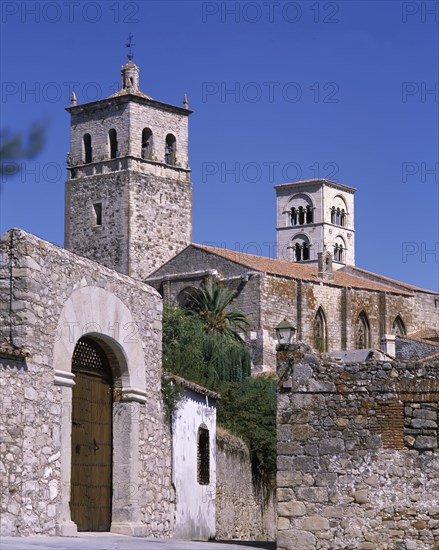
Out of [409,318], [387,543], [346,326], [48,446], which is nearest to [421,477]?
[387,543]

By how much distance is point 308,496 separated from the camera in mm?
15906

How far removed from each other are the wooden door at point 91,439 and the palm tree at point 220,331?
2395cm

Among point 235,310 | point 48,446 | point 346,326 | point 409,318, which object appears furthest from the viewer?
point 409,318

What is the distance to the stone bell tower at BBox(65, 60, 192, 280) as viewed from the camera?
234 feet

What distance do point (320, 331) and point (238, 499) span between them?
1572 inches

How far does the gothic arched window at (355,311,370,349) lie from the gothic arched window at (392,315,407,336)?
188 centimetres

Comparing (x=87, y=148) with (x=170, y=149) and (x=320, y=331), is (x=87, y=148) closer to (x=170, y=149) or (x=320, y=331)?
(x=170, y=149)

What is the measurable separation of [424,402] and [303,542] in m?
2.14

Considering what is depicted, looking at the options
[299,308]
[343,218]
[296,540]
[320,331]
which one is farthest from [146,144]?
[296,540]

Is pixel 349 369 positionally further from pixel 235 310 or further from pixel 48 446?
pixel 235 310

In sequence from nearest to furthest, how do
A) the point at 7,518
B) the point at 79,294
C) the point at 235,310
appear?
the point at 7,518 < the point at 79,294 < the point at 235,310

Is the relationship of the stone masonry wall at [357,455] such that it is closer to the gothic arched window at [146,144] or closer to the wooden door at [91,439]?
the wooden door at [91,439]

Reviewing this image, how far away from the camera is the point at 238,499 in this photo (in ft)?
93.6

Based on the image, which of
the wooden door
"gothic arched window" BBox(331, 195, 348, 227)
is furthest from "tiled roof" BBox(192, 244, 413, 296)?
the wooden door
